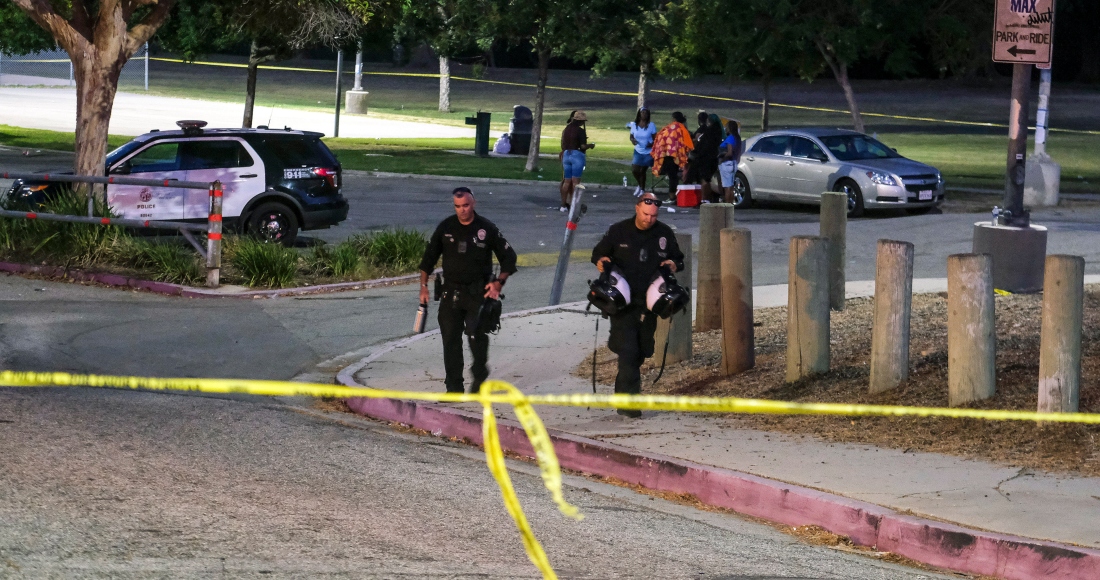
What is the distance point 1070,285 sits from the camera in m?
8.70

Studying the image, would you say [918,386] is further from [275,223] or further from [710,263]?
[275,223]

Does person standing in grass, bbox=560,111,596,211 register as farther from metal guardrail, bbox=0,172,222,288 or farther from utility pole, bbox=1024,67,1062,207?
utility pole, bbox=1024,67,1062,207

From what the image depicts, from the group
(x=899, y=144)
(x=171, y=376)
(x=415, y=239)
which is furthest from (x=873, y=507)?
(x=899, y=144)

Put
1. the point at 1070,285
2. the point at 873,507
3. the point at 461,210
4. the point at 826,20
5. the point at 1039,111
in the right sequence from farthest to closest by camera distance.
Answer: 1. the point at 826,20
2. the point at 1039,111
3. the point at 461,210
4. the point at 1070,285
5. the point at 873,507

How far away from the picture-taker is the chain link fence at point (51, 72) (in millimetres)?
64500

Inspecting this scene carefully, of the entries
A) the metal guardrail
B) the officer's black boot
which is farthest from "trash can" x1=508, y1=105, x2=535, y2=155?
the officer's black boot

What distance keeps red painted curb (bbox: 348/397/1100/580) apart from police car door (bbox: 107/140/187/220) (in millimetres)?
8944

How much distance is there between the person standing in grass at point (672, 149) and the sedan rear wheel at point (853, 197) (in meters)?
2.75

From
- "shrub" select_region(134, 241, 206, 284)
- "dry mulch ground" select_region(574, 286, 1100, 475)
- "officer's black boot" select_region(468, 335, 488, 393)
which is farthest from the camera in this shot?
"shrub" select_region(134, 241, 206, 284)

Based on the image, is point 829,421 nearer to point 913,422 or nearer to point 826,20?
point 913,422

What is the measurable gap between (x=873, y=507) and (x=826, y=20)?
72.4 feet

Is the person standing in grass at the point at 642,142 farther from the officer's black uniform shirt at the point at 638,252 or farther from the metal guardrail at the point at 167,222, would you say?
the officer's black uniform shirt at the point at 638,252

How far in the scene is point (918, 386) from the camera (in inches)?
387

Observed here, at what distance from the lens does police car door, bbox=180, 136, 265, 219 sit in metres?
18.5
